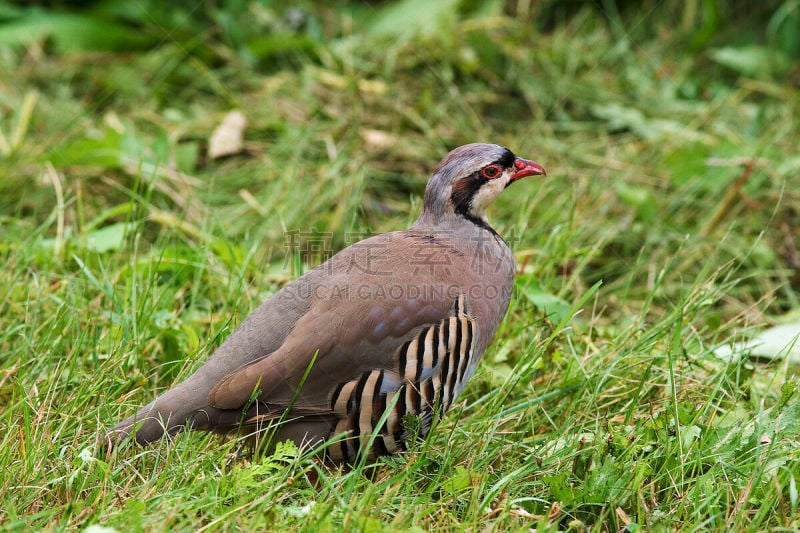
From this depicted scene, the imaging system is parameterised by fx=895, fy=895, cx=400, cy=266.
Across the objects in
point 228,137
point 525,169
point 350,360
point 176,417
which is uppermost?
point 525,169

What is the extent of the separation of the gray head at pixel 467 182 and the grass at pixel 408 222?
584 millimetres

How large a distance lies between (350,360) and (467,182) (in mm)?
1007

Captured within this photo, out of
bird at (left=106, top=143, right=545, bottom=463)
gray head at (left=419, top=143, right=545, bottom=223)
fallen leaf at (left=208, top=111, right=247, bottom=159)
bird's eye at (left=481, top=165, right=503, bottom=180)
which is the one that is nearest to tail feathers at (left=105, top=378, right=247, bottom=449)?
bird at (left=106, top=143, right=545, bottom=463)

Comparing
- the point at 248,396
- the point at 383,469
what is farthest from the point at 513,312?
the point at 248,396

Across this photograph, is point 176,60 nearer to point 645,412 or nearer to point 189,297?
point 189,297

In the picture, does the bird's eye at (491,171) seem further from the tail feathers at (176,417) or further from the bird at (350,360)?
the tail feathers at (176,417)

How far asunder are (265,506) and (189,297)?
176cm

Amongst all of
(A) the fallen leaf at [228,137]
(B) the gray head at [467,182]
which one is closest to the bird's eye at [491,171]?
(B) the gray head at [467,182]

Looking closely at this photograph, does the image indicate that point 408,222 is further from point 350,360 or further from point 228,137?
point 228,137

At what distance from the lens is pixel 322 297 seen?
339cm

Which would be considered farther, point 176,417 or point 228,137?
point 228,137

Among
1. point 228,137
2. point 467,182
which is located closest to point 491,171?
point 467,182

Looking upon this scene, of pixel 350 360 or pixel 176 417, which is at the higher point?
pixel 350 360

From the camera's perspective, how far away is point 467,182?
385 centimetres
